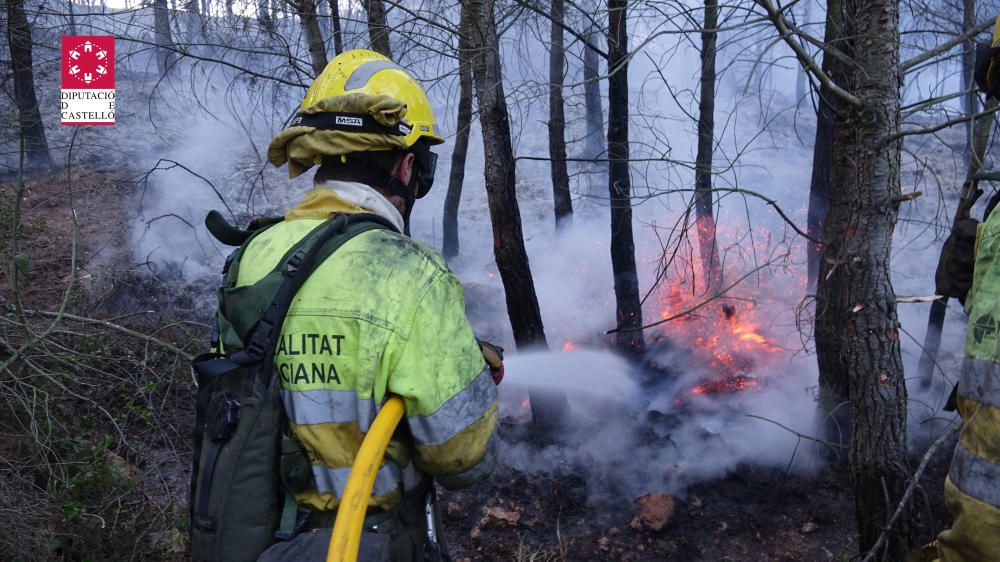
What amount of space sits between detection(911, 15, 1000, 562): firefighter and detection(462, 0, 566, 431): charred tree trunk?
364 centimetres

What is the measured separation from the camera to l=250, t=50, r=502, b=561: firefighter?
189cm

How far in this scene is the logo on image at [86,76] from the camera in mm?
9438

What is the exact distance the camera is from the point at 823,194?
24.5 ft

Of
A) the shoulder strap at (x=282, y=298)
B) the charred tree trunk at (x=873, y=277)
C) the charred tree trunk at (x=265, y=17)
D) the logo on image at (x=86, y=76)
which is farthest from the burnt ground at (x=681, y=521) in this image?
the logo on image at (x=86, y=76)

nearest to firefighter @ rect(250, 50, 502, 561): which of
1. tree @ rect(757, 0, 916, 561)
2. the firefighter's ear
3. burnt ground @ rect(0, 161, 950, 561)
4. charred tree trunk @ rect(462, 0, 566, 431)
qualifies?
the firefighter's ear

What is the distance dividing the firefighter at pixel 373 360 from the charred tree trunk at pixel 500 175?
305cm

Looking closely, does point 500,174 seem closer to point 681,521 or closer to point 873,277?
point 681,521

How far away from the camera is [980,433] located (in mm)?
1932

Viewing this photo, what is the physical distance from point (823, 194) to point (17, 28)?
7.35 metres

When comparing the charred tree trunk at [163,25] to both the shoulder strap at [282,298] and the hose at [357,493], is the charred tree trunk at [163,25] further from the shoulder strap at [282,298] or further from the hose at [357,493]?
the hose at [357,493]

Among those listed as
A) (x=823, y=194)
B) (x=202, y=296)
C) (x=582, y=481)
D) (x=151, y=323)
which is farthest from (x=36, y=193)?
(x=823, y=194)

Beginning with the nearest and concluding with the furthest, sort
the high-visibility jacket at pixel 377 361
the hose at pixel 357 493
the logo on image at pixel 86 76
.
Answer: the hose at pixel 357 493
the high-visibility jacket at pixel 377 361
the logo on image at pixel 86 76

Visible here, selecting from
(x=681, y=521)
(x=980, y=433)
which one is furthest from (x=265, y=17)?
(x=980, y=433)

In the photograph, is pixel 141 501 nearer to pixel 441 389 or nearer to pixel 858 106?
pixel 441 389
